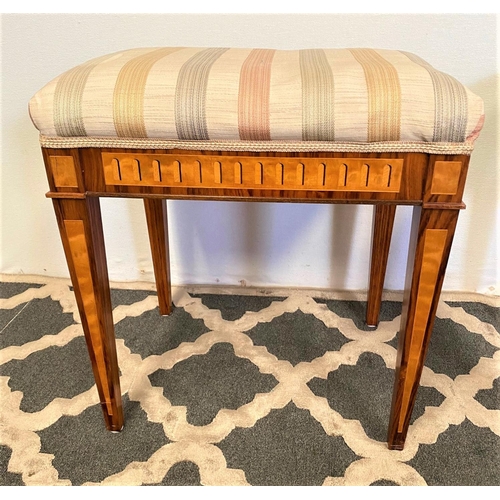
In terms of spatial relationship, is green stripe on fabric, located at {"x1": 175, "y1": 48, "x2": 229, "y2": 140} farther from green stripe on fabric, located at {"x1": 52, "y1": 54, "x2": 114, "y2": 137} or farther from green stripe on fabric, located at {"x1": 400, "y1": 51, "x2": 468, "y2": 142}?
green stripe on fabric, located at {"x1": 400, "y1": 51, "x2": 468, "y2": 142}

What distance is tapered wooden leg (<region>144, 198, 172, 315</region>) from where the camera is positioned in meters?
0.88

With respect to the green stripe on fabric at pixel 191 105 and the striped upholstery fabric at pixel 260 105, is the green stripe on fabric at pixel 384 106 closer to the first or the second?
the striped upholstery fabric at pixel 260 105

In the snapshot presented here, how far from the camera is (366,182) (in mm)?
507

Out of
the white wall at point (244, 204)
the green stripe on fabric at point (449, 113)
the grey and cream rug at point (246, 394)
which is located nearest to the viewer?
the green stripe on fabric at point (449, 113)

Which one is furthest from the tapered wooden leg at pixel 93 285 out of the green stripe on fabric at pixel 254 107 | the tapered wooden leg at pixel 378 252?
the tapered wooden leg at pixel 378 252

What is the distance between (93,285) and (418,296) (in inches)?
16.0

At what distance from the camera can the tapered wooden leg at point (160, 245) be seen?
0.88 m

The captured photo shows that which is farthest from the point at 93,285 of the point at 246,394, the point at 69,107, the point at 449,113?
the point at 449,113

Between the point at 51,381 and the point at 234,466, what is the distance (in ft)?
1.21

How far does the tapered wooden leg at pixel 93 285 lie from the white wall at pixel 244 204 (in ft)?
1.40

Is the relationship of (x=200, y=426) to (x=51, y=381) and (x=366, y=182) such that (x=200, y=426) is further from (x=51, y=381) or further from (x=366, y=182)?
(x=366, y=182)

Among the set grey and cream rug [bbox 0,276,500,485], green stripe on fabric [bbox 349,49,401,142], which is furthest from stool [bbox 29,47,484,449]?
grey and cream rug [bbox 0,276,500,485]

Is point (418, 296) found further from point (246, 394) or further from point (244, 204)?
point (244, 204)
